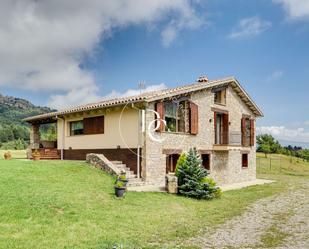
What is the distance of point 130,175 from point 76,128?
279 inches

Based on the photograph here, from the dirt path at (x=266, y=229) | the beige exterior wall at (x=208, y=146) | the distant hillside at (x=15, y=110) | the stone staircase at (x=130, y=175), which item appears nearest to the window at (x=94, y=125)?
the stone staircase at (x=130, y=175)

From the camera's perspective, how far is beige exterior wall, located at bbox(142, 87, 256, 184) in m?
18.3

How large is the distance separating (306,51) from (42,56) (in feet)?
68.5

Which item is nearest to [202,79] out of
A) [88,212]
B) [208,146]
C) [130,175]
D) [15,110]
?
[208,146]

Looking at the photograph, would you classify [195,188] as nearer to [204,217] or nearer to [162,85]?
[204,217]

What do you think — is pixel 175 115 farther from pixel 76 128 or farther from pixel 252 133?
pixel 252 133

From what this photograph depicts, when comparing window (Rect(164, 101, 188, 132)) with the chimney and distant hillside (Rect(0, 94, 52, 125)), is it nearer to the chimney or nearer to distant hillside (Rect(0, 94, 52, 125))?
the chimney

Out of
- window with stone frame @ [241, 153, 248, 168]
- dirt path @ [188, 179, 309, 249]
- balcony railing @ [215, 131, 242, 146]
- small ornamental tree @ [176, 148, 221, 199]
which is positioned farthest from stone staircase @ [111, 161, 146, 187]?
window with stone frame @ [241, 153, 248, 168]

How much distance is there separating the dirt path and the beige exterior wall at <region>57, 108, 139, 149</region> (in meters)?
7.73

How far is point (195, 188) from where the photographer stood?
15.8m

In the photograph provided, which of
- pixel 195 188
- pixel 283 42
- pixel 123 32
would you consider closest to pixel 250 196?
pixel 195 188

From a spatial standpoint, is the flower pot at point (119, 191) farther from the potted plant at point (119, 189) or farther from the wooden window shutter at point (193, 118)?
the wooden window shutter at point (193, 118)

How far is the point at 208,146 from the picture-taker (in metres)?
23.1

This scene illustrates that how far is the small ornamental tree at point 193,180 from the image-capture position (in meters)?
15.7
